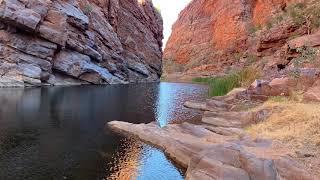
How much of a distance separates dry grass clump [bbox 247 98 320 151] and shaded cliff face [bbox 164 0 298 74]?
106507 mm

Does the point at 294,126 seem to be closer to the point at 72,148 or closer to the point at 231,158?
the point at 231,158

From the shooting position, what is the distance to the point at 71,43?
73500 mm

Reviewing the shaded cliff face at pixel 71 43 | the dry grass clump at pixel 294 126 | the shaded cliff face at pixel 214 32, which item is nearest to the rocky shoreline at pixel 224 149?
the dry grass clump at pixel 294 126

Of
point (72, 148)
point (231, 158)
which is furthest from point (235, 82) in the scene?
point (231, 158)

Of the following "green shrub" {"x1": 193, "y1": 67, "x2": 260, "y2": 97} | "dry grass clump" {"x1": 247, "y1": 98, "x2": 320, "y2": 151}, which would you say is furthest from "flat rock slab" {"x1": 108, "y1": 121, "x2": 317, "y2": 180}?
"green shrub" {"x1": 193, "y1": 67, "x2": 260, "y2": 97}

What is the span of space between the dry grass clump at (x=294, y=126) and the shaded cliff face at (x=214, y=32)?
107 metres

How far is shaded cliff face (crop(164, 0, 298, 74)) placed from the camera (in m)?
145

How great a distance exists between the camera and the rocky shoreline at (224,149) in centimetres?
1399

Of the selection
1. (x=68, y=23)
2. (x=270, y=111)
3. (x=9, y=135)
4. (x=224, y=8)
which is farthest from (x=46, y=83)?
(x=224, y=8)

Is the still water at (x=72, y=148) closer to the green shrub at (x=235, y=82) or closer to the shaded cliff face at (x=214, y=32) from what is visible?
the green shrub at (x=235, y=82)

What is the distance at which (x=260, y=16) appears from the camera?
138m

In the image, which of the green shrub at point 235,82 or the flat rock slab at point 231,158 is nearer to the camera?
the flat rock slab at point 231,158

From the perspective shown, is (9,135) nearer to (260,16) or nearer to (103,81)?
(103,81)

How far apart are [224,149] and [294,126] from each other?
6608 mm
